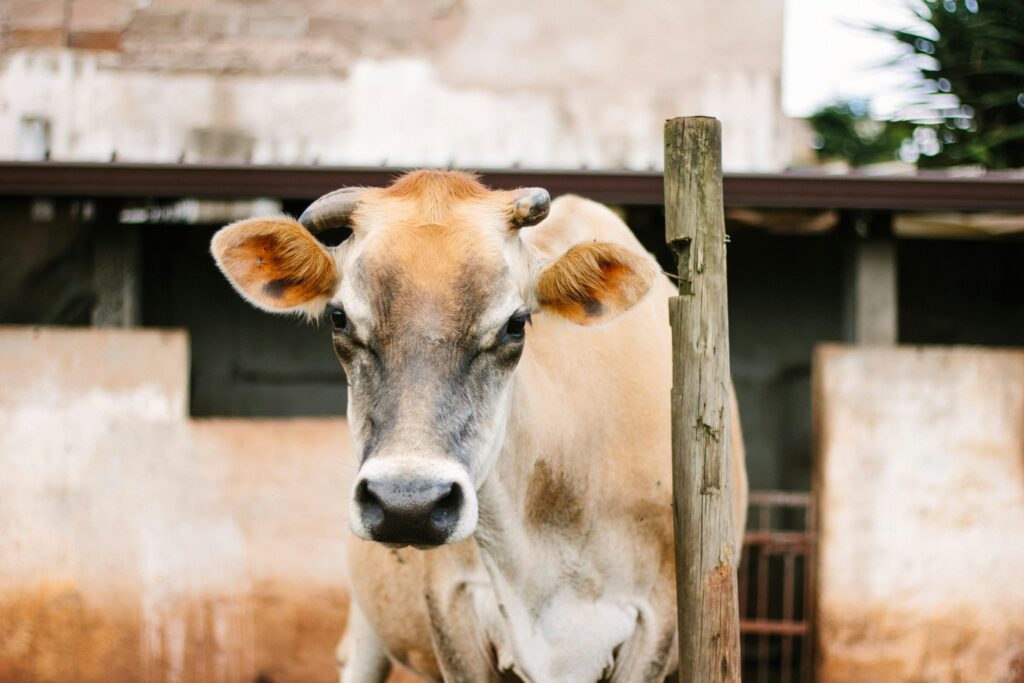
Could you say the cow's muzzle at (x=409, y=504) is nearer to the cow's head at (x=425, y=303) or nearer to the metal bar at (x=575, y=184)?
the cow's head at (x=425, y=303)

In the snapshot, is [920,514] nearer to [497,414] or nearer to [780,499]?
[780,499]

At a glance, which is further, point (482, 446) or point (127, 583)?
point (127, 583)

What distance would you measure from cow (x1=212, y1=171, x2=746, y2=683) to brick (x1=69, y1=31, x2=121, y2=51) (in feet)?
22.0

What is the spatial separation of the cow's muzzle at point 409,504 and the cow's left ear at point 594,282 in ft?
2.53

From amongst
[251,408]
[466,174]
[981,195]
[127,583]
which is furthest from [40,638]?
[981,195]

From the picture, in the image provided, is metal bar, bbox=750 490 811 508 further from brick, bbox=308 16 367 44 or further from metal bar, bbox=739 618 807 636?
brick, bbox=308 16 367 44

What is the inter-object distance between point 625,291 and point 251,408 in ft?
16.8

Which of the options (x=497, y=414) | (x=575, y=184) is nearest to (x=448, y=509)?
(x=497, y=414)

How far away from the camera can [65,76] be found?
9.55 metres

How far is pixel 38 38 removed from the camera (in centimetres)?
966

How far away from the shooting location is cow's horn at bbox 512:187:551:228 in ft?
10.4

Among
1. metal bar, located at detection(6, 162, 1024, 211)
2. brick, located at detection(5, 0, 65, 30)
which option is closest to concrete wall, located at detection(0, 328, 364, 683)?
metal bar, located at detection(6, 162, 1024, 211)

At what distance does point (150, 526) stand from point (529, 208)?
4.10 meters

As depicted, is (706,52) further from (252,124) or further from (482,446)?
(482,446)
